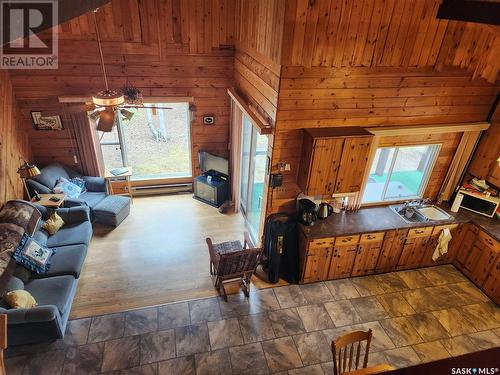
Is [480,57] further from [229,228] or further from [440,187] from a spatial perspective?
[229,228]

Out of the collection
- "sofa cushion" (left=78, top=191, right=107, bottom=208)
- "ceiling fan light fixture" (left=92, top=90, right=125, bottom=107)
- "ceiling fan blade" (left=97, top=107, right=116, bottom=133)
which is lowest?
"sofa cushion" (left=78, top=191, right=107, bottom=208)

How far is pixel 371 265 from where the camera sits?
470cm

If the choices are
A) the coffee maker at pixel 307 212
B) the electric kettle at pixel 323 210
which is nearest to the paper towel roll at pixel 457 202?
the electric kettle at pixel 323 210

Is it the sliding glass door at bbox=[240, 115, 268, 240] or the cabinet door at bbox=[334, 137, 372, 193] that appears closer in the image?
the cabinet door at bbox=[334, 137, 372, 193]

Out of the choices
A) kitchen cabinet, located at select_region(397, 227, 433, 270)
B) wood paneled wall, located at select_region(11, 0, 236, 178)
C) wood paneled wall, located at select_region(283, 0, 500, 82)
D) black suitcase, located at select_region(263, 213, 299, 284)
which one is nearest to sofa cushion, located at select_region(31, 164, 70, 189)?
wood paneled wall, located at select_region(11, 0, 236, 178)

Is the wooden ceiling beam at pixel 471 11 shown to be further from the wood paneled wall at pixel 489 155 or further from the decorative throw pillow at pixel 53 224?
the decorative throw pillow at pixel 53 224

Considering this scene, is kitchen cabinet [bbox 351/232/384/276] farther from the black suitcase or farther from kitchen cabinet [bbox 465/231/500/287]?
kitchen cabinet [bbox 465/231/500/287]

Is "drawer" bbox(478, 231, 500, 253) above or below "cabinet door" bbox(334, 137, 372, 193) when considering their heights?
below

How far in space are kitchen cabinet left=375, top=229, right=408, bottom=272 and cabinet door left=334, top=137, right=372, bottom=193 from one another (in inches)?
38.9

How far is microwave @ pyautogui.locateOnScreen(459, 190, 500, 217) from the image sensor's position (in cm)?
460

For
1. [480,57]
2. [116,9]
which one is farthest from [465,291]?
[116,9]

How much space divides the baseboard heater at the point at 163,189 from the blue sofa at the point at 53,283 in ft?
4.81

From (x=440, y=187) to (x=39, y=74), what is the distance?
22.5 feet

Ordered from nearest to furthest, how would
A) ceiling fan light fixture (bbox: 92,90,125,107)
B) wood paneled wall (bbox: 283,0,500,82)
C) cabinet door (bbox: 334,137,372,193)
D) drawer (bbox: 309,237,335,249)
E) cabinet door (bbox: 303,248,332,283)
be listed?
wood paneled wall (bbox: 283,0,500,82)
ceiling fan light fixture (bbox: 92,90,125,107)
cabinet door (bbox: 334,137,372,193)
drawer (bbox: 309,237,335,249)
cabinet door (bbox: 303,248,332,283)
